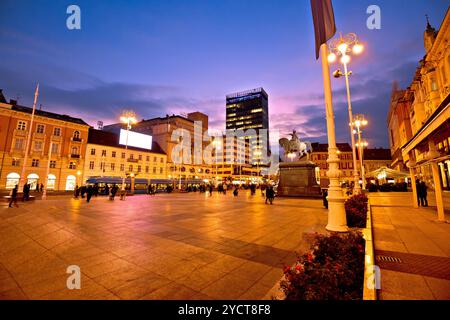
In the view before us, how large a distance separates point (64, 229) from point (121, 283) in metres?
5.56

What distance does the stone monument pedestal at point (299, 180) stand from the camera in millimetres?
20500

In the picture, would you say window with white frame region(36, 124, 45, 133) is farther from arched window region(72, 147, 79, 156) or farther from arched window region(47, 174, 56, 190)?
arched window region(47, 174, 56, 190)

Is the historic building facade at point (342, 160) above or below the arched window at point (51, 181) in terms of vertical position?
above

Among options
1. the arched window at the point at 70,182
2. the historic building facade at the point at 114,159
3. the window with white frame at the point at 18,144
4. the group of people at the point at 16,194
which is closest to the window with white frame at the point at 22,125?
the window with white frame at the point at 18,144

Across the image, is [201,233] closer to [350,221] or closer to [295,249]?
[295,249]

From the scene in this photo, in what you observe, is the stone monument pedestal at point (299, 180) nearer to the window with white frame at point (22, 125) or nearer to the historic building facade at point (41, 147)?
the historic building facade at point (41, 147)

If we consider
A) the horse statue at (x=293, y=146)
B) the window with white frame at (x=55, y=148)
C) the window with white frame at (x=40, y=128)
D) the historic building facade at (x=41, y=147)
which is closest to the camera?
the horse statue at (x=293, y=146)

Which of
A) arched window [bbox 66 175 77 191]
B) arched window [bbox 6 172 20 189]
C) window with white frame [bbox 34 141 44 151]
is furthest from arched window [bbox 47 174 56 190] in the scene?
window with white frame [bbox 34 141 44 151]

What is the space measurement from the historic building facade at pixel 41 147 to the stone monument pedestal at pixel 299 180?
125 feet

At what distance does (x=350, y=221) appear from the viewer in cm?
681

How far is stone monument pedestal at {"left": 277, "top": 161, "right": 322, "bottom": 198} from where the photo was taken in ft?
67.3

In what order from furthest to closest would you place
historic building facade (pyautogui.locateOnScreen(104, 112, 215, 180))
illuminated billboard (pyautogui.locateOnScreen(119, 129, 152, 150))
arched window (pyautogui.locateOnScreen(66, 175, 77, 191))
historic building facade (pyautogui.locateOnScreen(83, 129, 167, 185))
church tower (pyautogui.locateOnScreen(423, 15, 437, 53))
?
historic building facade (pyautogui.locateOnScreen(104, 112, 215, 180))
illuminated billboard (pyautogui.locateOnScreen(119, 129, 152, 150))
historic building facade (pyautogui.locateOnScreen(83, 129, 167, 185))
arched window (pyautogui.locateOnScreen(66, 175, 77, 191))
church tower (pyautogui.locateOnScreen(423, 15, 437, 53))

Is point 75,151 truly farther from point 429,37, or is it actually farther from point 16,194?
point 429,37

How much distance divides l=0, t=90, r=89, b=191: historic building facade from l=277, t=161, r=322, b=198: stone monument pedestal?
3798 centimetres
